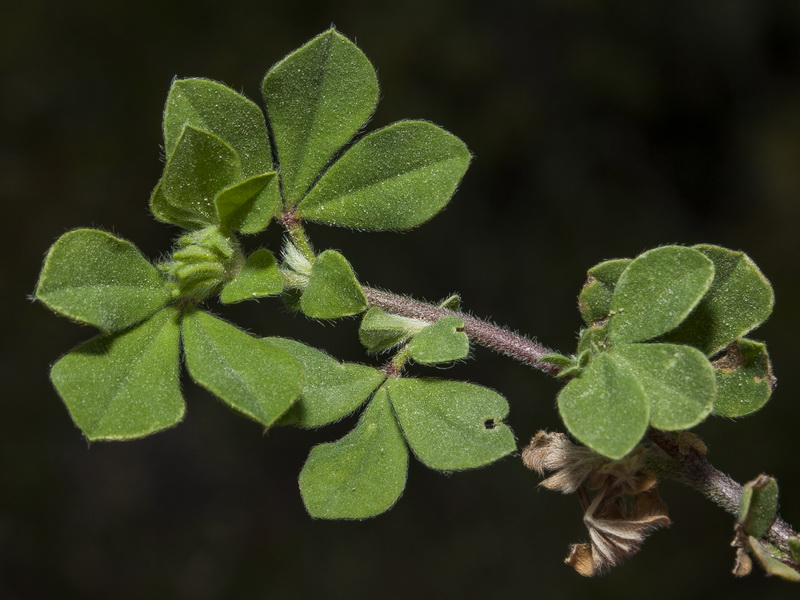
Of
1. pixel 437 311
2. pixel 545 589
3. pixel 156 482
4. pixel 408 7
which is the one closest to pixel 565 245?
pixel 408 7

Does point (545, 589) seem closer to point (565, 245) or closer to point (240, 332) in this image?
point (565, 245)

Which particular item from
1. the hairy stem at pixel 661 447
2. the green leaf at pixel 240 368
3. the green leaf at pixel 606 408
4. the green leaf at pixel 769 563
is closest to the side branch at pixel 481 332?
the hairy stem at pixel 661 447

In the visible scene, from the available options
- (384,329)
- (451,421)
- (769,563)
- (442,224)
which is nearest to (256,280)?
(384,329)

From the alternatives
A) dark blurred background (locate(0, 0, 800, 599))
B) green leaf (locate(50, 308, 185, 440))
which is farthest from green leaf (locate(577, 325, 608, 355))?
dark blurred background (locate(0, 0, 800, 599))

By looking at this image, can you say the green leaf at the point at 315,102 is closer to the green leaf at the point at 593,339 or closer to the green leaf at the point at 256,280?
the green leaf at the point at 256,280

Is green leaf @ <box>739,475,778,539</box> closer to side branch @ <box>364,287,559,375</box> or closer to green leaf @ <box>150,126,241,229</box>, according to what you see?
side branch @ <box>364,287,559,375</box>
